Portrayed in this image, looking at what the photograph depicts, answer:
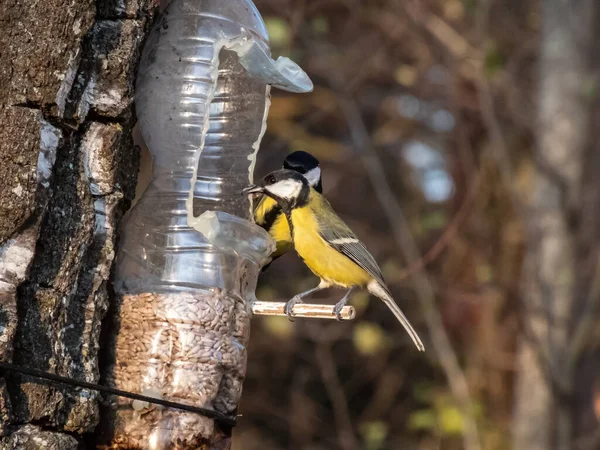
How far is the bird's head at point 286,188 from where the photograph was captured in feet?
9.33

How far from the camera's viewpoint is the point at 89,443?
2014 millimetres

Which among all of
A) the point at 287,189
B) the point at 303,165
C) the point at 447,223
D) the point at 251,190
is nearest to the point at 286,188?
the point at 287,189

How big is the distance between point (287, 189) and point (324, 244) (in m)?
0.28

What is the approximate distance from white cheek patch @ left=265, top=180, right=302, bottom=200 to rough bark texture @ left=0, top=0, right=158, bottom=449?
0.94m

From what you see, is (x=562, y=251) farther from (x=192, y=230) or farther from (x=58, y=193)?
(x=58, y=193)

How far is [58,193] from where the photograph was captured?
1892 mm

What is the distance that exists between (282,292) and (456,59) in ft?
7.43

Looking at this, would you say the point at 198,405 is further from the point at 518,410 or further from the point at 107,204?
the point at 518,410

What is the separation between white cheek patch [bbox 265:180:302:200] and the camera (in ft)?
9.59

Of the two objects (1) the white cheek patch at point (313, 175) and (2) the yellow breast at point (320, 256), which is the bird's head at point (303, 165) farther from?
(2) the yellow breast at point (320, 256)

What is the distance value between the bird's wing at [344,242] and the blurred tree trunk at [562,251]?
7.88 ft

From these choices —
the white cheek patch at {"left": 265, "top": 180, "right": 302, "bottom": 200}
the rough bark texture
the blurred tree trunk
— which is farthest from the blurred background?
the rough bark texture

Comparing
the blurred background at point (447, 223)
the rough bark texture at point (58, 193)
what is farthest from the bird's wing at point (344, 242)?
the blurred background at point (447, 223)

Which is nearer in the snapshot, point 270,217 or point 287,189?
point 287,189
